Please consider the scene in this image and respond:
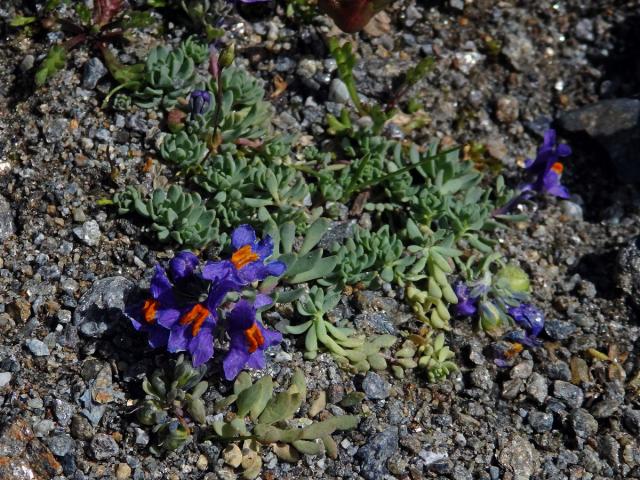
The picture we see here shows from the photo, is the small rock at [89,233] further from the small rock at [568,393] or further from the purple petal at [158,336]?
the small rock at [568,393]

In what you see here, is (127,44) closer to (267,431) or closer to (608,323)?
(267,431)

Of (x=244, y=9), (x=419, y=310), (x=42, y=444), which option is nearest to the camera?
(x=42, y=444)

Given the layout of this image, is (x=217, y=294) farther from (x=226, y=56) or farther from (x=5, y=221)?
(x=5, y=221)

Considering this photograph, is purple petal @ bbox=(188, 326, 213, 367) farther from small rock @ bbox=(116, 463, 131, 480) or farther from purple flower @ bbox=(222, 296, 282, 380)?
small rock @ bbox=(116, 463, 131, 480)

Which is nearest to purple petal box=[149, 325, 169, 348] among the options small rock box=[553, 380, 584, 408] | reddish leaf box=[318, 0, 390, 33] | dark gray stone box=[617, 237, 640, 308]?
small rock box=[553, 380, 584, 408]

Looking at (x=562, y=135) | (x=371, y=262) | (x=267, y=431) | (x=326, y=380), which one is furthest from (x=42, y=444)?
(x=562, y=135)

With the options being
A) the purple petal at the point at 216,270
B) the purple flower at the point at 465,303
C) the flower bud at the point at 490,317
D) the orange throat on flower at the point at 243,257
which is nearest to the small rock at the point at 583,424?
the flower bud at the point at 490,317
